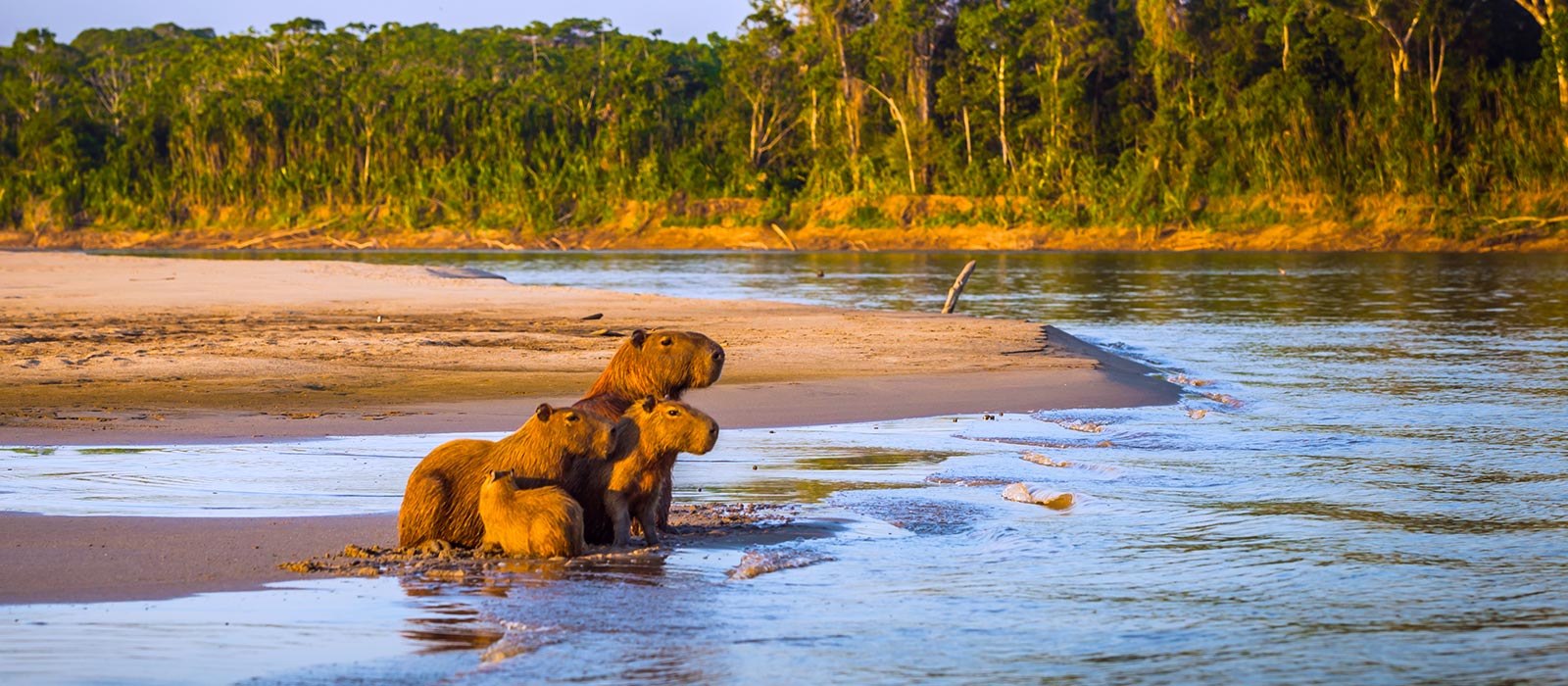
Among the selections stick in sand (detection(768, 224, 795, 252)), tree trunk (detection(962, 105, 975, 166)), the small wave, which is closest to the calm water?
the small wave

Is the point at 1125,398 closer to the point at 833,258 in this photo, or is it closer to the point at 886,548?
the point at 886,548

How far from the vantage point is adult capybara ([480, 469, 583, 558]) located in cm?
566

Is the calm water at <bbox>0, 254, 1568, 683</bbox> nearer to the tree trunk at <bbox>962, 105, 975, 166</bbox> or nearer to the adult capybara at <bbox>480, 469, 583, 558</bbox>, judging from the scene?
the adult capybara at <bbox>480, 469, 583, 558</bbox>

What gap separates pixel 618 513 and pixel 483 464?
20.8 inches

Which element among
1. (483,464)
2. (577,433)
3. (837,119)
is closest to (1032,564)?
(577,433)

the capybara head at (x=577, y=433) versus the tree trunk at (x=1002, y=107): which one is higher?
the tree trunk at (x=1002, y=107)

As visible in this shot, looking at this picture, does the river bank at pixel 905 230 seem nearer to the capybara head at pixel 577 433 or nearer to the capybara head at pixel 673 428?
the capybara head at pixel 673 428

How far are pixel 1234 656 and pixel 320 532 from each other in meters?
3.56

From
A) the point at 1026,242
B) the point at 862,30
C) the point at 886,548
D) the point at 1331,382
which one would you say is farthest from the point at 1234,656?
the point at 862,30

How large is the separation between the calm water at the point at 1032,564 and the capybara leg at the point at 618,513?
0.75ft

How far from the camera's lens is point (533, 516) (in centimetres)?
569

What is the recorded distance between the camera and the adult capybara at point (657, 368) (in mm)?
6242

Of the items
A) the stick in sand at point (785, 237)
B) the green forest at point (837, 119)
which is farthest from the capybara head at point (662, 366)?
the stick in sand at point (785, 237)

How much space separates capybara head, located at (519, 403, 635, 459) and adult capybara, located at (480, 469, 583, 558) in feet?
0.51
